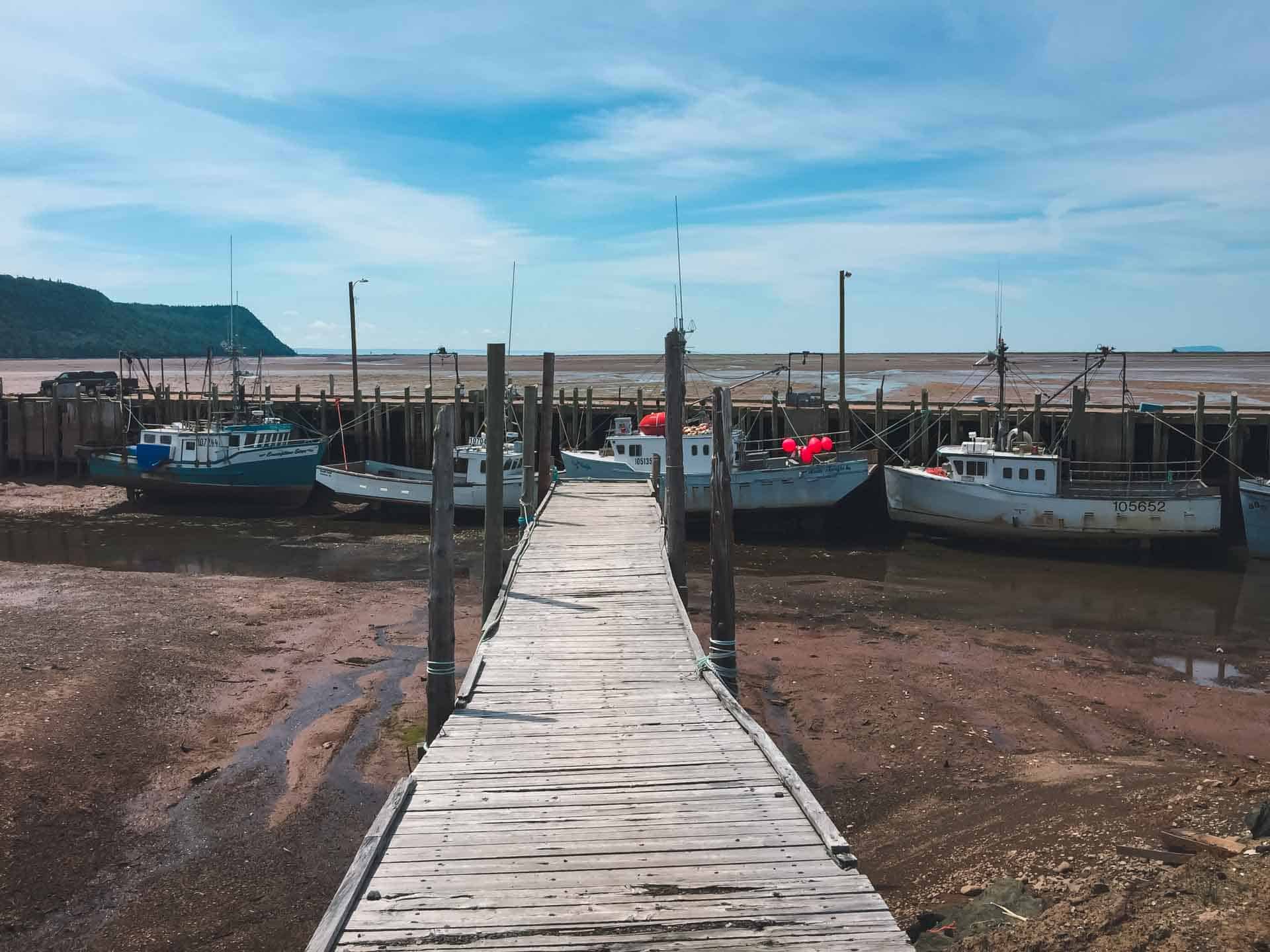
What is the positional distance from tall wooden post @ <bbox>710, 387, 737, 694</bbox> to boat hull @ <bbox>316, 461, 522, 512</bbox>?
16713mm

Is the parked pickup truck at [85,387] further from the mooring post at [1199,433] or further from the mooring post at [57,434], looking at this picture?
the mooring post at [1199,433]

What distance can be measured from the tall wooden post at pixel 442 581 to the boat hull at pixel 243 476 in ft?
75.7

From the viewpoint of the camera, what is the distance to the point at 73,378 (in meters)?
43.3

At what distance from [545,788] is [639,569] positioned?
663 cm

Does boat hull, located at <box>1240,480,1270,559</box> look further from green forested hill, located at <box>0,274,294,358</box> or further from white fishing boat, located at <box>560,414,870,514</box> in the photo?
green forested hill, located at <box>0,274,294,358</box>

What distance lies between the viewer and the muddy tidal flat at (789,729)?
27.5 ft

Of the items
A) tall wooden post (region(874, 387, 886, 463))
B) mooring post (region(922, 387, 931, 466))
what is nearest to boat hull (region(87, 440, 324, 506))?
tall wooden post (region(874, 387, 886, 463))

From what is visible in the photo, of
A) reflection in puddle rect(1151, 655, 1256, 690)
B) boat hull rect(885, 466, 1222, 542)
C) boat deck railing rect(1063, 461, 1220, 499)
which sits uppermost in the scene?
boat deck railing rect(1063, 461, 1220, 499)

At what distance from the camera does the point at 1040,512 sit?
2464cm

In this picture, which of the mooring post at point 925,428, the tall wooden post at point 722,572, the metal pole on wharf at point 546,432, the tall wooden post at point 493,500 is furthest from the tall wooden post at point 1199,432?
the tall wooden post at point 493,500

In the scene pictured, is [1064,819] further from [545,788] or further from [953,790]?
[545,788]

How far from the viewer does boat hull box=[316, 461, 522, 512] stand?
28.3 m

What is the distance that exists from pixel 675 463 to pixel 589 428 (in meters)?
19.0

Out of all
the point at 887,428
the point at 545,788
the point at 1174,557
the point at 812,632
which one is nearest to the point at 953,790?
the point at 545,788
